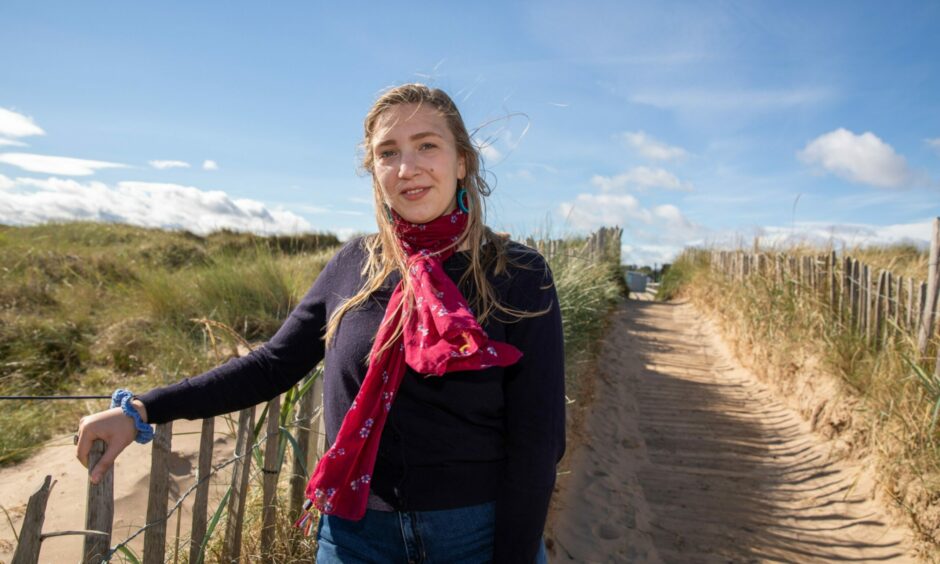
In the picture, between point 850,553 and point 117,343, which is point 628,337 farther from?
point 117,343

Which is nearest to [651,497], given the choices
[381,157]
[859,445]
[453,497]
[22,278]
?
[859,445]

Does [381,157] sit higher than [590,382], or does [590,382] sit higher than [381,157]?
[381,157]

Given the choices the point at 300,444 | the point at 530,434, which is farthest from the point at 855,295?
the point at 530,434

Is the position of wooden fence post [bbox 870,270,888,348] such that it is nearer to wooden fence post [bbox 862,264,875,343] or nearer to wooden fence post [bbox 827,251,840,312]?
wooden fence post [bbox 862,264,875,343]

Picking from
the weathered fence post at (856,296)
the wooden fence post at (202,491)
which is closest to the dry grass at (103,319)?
the wooden fence post at (202,491)

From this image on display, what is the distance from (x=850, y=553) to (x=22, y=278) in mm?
9864

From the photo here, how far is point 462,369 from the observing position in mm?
1446

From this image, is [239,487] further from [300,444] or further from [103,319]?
[103,319]

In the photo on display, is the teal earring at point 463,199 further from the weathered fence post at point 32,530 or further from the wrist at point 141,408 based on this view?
the weathered fence post at point 32,530

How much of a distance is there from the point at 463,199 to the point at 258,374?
0.79m

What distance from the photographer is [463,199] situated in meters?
1.73

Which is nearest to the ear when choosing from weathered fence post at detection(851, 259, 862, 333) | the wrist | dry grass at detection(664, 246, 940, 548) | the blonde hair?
the blonde hair

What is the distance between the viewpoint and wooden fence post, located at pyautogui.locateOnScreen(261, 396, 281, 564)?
7.68ft

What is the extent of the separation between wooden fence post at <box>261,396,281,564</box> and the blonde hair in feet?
2.78
